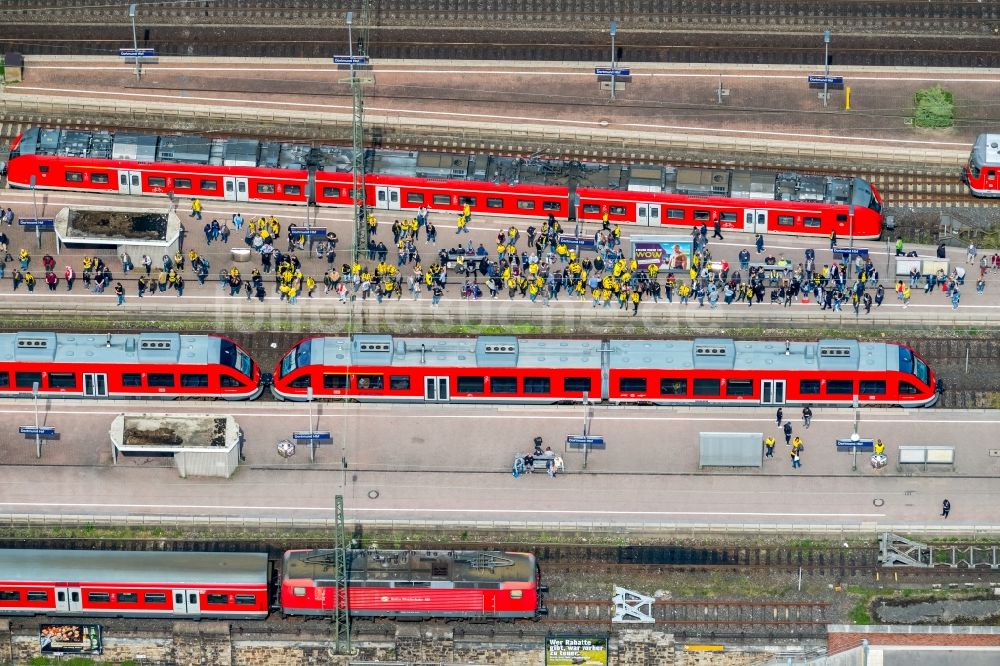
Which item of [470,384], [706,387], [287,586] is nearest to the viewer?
[287,586]

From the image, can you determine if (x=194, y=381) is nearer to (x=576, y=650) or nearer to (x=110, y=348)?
(x=110, y=348)

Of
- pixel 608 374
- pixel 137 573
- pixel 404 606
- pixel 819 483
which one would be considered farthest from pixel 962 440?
pixel 137 573

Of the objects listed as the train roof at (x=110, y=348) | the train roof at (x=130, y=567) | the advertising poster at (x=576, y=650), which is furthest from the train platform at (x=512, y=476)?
the advertising poster at (x=576, y=650)

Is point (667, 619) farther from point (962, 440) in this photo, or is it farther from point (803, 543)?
point (962, 440)

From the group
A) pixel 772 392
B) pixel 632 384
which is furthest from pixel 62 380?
pixel 772 392

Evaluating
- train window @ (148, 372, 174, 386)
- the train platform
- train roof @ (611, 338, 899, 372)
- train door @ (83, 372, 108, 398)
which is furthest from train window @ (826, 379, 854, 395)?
train door @ (83, 372, 108, 398)

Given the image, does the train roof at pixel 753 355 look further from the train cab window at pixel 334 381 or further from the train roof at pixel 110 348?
the train roof at pixel 110 348

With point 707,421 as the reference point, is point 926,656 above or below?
below
